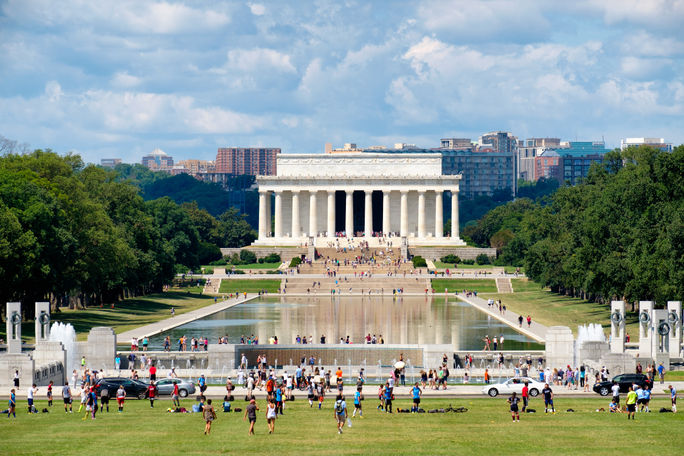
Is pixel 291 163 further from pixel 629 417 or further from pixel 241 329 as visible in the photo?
pixel 629 417

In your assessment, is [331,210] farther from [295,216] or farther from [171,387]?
[171,387]

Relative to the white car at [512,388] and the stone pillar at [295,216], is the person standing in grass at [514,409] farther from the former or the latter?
the stone pillar at [295,216]

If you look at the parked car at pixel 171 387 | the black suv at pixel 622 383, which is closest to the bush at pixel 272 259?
the parked car at pixel 171 387

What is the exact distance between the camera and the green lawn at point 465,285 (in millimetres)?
118875

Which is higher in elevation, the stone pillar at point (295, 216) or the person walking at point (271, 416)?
the stone pillar at point (295, 216)

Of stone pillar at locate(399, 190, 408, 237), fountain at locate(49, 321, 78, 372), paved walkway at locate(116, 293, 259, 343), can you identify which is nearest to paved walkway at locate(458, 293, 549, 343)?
paved walkway at locate(116, 293, 259, 343)

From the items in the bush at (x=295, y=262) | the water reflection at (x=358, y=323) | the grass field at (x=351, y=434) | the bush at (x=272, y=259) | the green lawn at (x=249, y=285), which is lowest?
the grass field at (x=351, y=434)

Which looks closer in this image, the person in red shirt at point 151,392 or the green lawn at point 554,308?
the person in red shirt at point 151,392

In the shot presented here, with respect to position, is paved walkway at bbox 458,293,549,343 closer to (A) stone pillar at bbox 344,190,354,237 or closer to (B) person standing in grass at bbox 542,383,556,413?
(B) person standing in grass at bbox 542,383,556,413

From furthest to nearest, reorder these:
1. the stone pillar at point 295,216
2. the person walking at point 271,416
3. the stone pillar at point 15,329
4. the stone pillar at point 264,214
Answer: the stone pillar at point 264,214 < the stone pillar at point 295,216 < the stone pillar at point 15,329 < the person walking at point 271,416

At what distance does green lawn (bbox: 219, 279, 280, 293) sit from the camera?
118250mm

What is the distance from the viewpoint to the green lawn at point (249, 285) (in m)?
118

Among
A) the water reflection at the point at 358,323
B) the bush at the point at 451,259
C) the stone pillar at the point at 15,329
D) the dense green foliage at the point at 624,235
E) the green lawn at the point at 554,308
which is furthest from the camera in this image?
the bush at the point at 451,259

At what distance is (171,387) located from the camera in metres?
47.0
